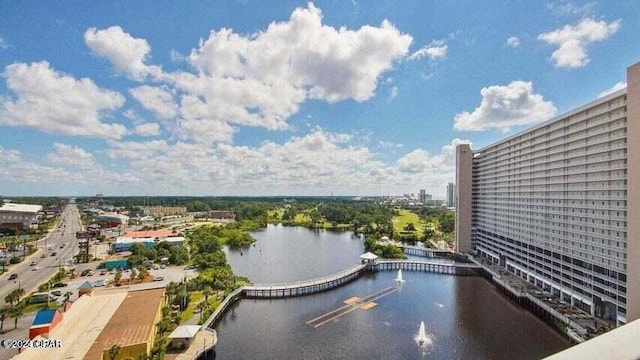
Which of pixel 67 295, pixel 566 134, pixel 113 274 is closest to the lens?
pixel 67 295

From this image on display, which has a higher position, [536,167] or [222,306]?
[536,167]

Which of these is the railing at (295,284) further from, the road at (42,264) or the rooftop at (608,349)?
the rooftop at (608,349)

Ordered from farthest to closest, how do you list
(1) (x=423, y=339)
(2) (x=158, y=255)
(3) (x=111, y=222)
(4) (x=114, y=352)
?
1. (3) (x=111, y=222)
2. (2) (x=158, y=255)
3. (1) (x=423, y=339)
4. (4) (x=114, y=352)

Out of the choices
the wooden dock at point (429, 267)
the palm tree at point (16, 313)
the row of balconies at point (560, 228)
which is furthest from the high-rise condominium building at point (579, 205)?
the palm tree at point (16, 313)

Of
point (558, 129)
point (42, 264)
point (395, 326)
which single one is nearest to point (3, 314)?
point (42, 264)

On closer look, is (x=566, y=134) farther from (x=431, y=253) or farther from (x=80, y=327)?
(x=80, y=327)

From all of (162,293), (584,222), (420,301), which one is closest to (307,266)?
(420,301)

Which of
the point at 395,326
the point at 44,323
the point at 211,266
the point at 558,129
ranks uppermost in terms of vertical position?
the point at 558,129
